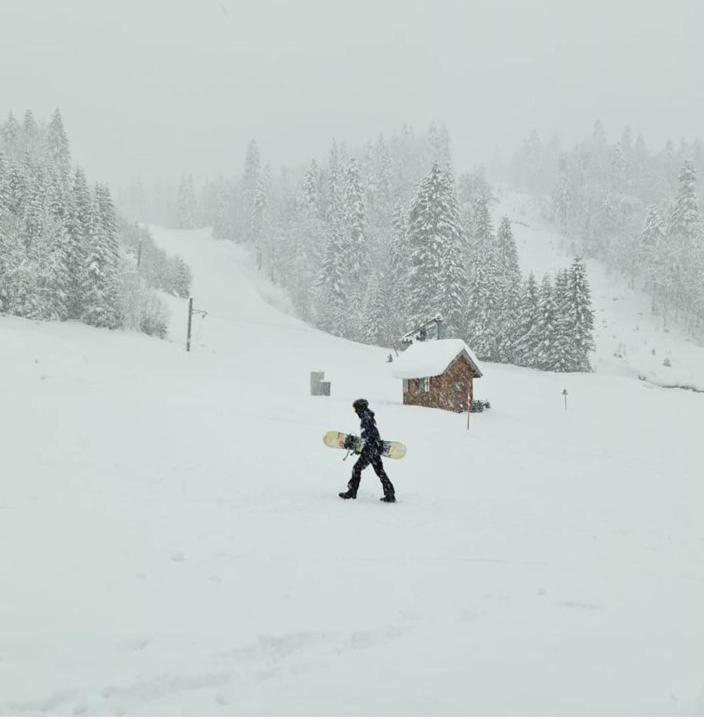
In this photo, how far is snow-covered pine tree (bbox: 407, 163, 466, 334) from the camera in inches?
2008

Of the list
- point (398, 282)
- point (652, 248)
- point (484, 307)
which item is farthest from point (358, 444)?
point (652, 248)

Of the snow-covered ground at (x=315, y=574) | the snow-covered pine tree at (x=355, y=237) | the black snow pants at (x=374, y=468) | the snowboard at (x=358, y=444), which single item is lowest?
the snow-covered ground at (x=315, y=574)

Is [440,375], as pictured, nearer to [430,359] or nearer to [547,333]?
[430,359]

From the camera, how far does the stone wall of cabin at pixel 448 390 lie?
28.6 meters

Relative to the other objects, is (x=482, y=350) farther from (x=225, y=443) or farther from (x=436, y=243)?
(x=225, y=443)

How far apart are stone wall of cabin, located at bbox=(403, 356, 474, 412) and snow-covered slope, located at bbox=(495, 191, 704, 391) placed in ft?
93.4

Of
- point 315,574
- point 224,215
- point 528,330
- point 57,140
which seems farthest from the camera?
point 224,215

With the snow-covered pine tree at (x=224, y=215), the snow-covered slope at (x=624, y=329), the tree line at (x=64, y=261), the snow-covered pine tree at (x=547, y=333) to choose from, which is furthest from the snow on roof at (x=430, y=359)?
the snow-covered pine tree at (x=224, y=215)

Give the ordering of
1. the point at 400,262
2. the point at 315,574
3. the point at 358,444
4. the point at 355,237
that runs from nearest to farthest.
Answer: the point at 315,574, the point at 358,444, the point at 400,262, the point at 355,237

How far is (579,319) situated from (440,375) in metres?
Result: 24.4

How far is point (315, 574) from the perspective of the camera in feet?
20.4

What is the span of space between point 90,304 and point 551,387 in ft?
→ 115

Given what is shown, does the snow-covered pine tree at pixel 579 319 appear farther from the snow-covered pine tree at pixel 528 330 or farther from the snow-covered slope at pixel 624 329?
the snow-covered slope at pixel 624 329

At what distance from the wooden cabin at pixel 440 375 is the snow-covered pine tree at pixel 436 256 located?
21129 mm
